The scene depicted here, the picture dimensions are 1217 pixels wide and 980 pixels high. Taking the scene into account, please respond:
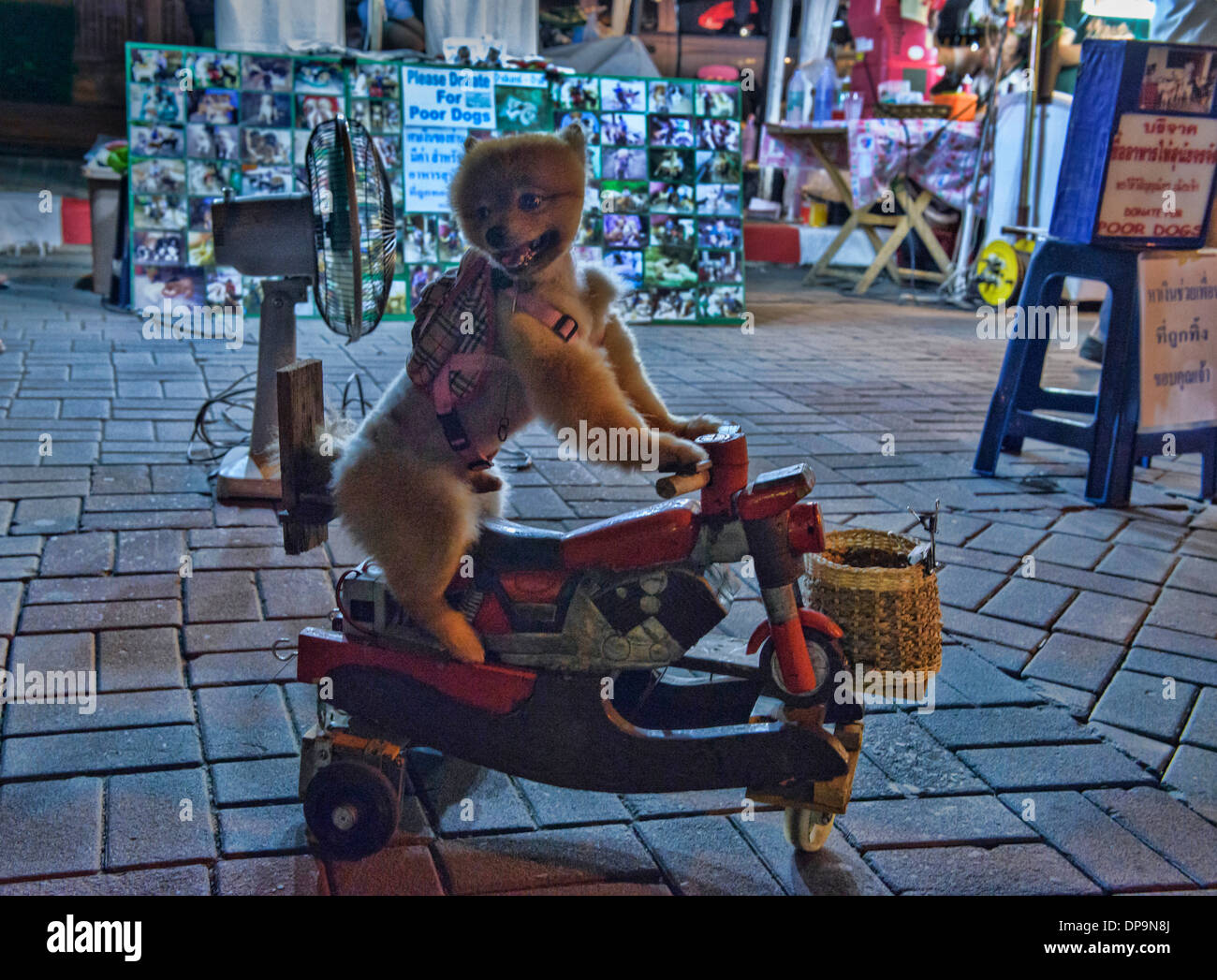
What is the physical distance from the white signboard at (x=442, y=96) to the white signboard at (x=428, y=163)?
0.07 meters

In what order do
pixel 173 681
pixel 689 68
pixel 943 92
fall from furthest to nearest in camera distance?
1. pixel 689 68
2. pixel 943 92
3. pixel 173 681

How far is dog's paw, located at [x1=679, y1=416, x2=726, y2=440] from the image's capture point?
1.78m

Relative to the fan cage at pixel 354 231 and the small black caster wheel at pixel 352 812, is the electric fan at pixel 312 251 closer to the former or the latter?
the fan cage at pixel 354 231

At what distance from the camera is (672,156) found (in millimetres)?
7133

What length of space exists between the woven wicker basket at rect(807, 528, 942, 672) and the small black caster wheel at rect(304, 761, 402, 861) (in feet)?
2.61

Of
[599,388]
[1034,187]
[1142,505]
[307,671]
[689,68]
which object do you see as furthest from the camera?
[689,68]

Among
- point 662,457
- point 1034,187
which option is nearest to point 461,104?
point 1034,187

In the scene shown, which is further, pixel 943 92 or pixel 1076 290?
pixel 943 92

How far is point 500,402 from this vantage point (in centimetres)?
177

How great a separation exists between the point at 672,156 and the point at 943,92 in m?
4.85

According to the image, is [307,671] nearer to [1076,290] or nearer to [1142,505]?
[1142,505]
